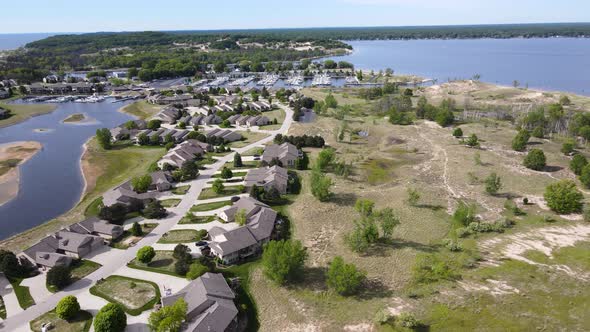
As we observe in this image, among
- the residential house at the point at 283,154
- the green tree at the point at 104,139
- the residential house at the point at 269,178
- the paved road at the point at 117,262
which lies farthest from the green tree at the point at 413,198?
the green tree at the point at 104,139

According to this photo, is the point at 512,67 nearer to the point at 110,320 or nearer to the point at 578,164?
the point at 578,164

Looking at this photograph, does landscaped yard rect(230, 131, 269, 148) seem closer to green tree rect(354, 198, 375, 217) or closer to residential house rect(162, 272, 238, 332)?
green tree rect(354, 198, 375, 217)

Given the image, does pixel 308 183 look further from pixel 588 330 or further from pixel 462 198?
pixel 588 330

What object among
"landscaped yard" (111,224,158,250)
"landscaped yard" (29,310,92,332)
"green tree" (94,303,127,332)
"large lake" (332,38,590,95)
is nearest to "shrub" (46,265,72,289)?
"landscaped yard" (29,310,92,332)

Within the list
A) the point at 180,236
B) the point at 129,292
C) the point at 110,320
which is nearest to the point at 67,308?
the point at 110,320

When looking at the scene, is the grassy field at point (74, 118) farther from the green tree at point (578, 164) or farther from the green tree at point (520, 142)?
the green tree at point (578, 164)

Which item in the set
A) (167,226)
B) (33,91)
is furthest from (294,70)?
(167,226)

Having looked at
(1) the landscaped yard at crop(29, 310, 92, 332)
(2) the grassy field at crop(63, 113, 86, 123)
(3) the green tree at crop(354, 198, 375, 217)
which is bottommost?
(1) the landscaped yard at crop(29, 310, 92, 332)
